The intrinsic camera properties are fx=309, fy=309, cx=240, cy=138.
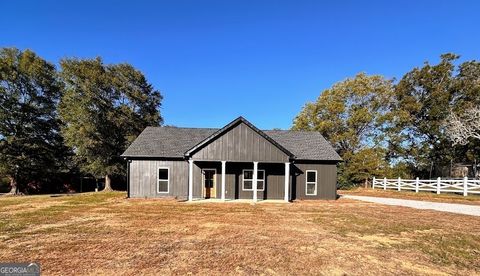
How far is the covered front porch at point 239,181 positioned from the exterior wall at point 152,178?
819mm

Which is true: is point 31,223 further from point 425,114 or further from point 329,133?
point 425,114

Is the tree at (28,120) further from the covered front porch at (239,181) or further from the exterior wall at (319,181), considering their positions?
the exterior wall at (319,181)

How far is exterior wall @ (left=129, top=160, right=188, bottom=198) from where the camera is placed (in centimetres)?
2080

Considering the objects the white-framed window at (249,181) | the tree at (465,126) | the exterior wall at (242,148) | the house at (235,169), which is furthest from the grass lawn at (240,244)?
the tree at (465,126)

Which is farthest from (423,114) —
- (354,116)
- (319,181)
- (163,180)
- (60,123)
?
(60,123)

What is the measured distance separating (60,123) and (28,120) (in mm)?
2945

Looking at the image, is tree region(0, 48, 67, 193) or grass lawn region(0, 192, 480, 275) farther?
tree region(0, 48, 67, 193)

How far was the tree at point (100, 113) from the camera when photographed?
29.0m

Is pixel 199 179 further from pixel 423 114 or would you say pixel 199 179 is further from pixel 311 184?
pixel 423 114

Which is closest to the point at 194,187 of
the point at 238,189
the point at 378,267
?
the point at 238,189

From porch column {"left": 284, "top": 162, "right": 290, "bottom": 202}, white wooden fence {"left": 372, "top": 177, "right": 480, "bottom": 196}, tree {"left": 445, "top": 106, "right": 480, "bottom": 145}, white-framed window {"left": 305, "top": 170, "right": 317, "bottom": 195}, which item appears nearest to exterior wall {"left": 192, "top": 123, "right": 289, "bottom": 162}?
porch column {"left": 284, "top": 162, "right": 290, "bottom": 202}

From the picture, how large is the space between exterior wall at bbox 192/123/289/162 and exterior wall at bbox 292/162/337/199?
2.50 m

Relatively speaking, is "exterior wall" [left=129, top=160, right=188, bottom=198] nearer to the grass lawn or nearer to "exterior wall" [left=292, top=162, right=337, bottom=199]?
"exterior wall" [left=292, top=162, right=337, bottom=199]

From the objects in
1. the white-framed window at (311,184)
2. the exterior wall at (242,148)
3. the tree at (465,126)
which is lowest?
the white-framed window at (311,184)
